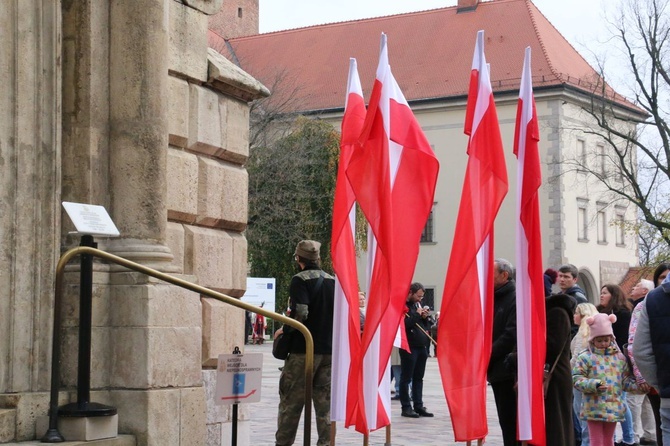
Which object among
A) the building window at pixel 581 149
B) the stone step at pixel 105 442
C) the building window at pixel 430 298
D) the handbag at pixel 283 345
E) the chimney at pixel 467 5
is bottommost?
the stone step at pixel 105 442

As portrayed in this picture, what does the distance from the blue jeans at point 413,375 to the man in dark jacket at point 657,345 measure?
819 cm

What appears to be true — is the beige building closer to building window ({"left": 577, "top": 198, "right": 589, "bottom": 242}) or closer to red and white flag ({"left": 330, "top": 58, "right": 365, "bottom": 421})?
building window ({"left": 577, "top": 198, "right": 589, "bottom": 242})

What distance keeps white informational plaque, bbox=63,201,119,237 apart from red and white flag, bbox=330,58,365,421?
2239mm

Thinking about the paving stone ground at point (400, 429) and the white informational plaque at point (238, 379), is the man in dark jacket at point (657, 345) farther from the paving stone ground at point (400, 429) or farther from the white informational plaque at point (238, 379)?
the paving stone ground at point (400, 429)

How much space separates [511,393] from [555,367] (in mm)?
407

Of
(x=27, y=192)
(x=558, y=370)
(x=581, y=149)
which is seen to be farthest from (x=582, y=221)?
(x=27, y=192)

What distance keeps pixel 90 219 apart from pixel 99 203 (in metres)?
0.81

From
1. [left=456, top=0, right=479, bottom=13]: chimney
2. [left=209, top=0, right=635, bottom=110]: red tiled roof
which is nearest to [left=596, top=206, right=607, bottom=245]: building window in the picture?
[left=209, top=0, right=635, bottom=110]: red tiled roof

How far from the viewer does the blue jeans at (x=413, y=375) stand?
16.8 meters

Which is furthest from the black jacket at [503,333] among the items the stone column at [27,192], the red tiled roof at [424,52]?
the red tiled roof at [424,52]

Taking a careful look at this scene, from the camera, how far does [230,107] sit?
10.4 metres

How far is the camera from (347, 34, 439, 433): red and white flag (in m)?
9.12

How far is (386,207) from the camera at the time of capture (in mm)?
9250

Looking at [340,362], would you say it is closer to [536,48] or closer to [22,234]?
[22,234]
